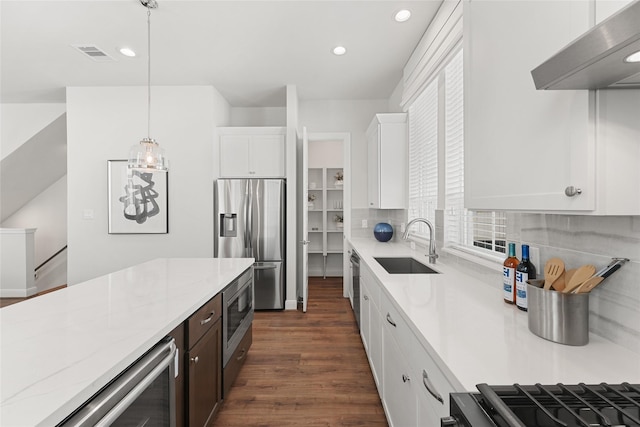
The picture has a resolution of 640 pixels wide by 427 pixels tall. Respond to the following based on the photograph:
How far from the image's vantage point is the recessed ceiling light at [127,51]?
9.85 feet

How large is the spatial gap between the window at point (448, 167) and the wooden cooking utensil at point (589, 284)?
2.53ft

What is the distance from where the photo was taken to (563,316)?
908 mm

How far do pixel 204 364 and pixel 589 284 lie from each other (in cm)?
162

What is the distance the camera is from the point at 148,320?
3.67ft

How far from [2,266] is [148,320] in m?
5.43

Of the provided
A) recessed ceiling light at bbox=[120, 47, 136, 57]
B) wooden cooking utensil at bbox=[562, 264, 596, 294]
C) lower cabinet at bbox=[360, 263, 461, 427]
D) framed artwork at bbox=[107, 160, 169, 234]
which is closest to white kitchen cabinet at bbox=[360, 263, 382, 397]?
lower cabinet at bbox=[360, 263, 461, 427]

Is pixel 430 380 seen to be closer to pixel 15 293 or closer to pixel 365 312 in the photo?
pixel 365 312

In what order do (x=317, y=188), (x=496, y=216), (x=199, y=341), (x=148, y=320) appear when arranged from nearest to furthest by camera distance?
1. (x=148, y=320)
2. (x=199, y=341)
3. (x=496, y=216)
4. (x=317, y=188)

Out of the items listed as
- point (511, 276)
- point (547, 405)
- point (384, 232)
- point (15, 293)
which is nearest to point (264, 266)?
point (384, 232)

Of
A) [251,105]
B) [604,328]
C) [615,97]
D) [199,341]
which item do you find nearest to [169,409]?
[199,341]

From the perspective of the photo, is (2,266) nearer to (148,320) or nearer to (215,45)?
(215,45)

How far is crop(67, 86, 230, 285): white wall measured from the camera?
12.7ft

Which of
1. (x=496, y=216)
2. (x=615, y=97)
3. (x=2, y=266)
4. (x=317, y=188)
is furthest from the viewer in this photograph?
(x=317, y=188)

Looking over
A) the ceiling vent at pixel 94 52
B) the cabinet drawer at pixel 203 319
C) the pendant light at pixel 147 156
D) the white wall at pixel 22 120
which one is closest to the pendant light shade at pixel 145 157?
the pendant light at pixel 147 156
